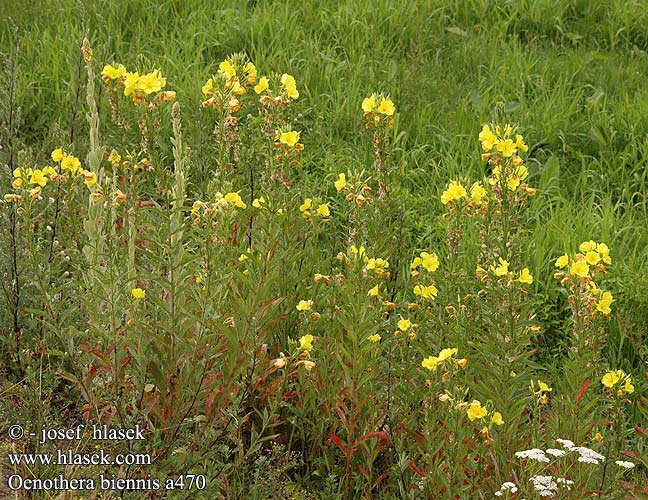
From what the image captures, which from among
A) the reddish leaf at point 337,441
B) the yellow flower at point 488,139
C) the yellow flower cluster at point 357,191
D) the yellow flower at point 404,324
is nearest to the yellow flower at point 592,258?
the yellow flower at point 488,139

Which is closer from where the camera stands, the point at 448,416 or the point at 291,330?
the point at 448,416

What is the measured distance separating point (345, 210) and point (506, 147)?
1365 mm

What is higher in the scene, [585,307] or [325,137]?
[585,307]

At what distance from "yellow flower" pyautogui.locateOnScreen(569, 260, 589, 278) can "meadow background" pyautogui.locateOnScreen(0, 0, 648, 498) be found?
30cm

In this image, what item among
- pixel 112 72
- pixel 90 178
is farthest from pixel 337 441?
pixel 112 72

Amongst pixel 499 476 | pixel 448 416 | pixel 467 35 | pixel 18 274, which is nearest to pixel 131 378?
pixel 18 274

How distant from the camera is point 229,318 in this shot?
306cm

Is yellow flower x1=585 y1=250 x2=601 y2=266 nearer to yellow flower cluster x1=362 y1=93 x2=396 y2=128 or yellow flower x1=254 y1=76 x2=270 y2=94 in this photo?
yellow flower cluster x1=362 y1=93 x2=396 y2=128

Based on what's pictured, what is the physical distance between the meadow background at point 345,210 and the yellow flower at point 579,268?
299 millimetres

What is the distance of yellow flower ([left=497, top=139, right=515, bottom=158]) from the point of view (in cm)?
305

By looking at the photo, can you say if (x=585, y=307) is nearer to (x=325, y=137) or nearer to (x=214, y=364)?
(x=214, y=364)

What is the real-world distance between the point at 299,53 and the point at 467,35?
1.13 metres

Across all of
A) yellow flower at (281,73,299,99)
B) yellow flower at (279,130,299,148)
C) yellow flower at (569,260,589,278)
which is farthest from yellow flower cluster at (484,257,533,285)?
yellow flower at (281,73,299,99)

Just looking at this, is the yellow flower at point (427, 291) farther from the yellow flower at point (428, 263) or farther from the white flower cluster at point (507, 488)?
the white flower cluster at point (507, 488)
